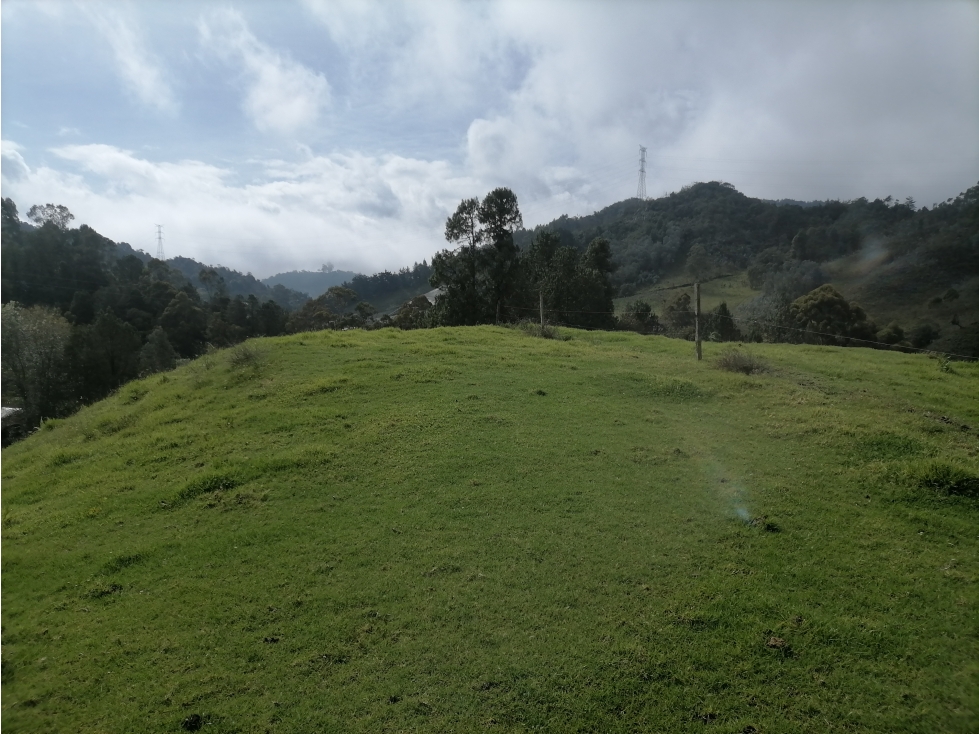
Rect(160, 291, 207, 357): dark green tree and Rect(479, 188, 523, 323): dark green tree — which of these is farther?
Rect(160, 291, 207, 357): dark green tree

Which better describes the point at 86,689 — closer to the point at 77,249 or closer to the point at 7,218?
the point at 77,249

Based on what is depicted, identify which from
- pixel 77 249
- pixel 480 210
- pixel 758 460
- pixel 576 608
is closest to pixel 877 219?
pixel 480 210

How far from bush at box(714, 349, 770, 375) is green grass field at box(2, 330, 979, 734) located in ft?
11.5

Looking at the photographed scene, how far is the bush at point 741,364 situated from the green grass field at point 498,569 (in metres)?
3.50

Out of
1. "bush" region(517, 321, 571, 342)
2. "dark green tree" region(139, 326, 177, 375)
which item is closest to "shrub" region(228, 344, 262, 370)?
"bush" region(517, 321, 571, 342)

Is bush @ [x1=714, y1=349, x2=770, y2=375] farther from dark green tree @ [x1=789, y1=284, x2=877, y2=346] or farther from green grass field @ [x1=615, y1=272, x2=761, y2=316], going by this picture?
green grass field @ [x1=615, y1=272, x2=761, y2=316]

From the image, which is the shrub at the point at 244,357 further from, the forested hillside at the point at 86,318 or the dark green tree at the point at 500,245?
the dark green tree at the point at 500,245

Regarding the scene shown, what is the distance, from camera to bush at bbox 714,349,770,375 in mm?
15523

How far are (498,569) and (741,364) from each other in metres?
12.3

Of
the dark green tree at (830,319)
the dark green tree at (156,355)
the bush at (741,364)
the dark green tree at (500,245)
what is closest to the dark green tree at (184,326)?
the dark green tree at (156,355)

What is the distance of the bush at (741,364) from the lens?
15523mm

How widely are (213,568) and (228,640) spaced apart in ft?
4.77

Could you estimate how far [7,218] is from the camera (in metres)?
68.1

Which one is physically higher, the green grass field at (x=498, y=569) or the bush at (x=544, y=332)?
the bush at (x=544, y=332)
